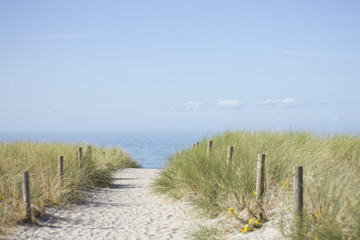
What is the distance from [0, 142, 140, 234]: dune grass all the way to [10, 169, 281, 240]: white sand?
308mm

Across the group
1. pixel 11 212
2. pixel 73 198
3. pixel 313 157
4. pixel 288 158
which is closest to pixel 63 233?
pixel 11 212

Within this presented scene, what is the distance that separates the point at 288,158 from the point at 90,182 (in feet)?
22.5

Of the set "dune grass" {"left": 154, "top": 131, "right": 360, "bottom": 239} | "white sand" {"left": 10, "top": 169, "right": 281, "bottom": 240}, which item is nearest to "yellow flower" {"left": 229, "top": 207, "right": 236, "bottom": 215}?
"dune grass" {"left": 154, "top": 131, "right": 360, "bottom": 239}

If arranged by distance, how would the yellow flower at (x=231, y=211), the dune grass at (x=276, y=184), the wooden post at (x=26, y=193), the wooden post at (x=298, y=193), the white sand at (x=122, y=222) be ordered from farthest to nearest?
the wooden post at (x=26, y=193), the white sand at (x=122, y=222), the yellow flower at (x=231, y=211), the wooden post at (x=298, y=193), the dune grass at (x=276, y=184)

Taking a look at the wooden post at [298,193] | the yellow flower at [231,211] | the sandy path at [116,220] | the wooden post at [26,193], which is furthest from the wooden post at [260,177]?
the wooden post at [26,193]

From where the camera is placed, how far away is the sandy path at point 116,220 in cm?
616

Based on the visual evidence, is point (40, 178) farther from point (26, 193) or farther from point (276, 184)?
point (276, 184)

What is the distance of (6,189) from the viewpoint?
22.6ft

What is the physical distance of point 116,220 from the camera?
7383 millimetres

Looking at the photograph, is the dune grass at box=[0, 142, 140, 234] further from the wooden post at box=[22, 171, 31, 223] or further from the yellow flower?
the yellow flower

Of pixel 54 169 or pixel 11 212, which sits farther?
pixel 54 169

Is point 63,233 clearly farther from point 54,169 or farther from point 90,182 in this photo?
point 90,182

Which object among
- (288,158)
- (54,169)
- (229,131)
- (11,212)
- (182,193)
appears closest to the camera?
(11,212)

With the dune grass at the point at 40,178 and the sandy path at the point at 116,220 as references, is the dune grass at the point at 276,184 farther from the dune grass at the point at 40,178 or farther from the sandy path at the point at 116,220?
the dune grass at the point at 40,178
